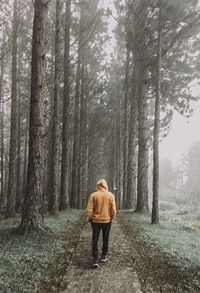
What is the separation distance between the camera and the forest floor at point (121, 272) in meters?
6.64

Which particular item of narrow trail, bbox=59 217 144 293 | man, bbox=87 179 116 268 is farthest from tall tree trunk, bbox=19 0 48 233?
man, bbox=87 179 116 268

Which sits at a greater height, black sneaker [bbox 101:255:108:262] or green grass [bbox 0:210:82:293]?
green grass [bbox 0:210:82:293]

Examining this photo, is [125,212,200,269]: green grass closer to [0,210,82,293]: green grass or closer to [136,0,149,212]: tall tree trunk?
[0,210,82,293]: green grass

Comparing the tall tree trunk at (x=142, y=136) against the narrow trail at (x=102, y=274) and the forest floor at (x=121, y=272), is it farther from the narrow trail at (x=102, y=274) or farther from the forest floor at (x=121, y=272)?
the narrow trail at (x=102, y=274)

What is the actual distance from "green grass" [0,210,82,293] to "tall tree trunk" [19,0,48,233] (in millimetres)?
815

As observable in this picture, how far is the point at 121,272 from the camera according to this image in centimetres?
744

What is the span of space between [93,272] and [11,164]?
35.4 feet

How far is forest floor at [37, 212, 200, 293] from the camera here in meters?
6.64

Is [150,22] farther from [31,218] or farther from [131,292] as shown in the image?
[131,292]

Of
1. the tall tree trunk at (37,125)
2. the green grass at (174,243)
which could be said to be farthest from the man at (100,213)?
the tall tree trunk at (37,125)

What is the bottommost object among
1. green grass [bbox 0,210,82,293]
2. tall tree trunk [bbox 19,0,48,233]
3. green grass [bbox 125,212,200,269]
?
green grass [bbox 125,212,200,269]

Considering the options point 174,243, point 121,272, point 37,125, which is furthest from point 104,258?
point 37,125

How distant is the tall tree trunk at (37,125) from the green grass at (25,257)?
2.68ft

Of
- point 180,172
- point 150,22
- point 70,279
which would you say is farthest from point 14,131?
point 180,172
